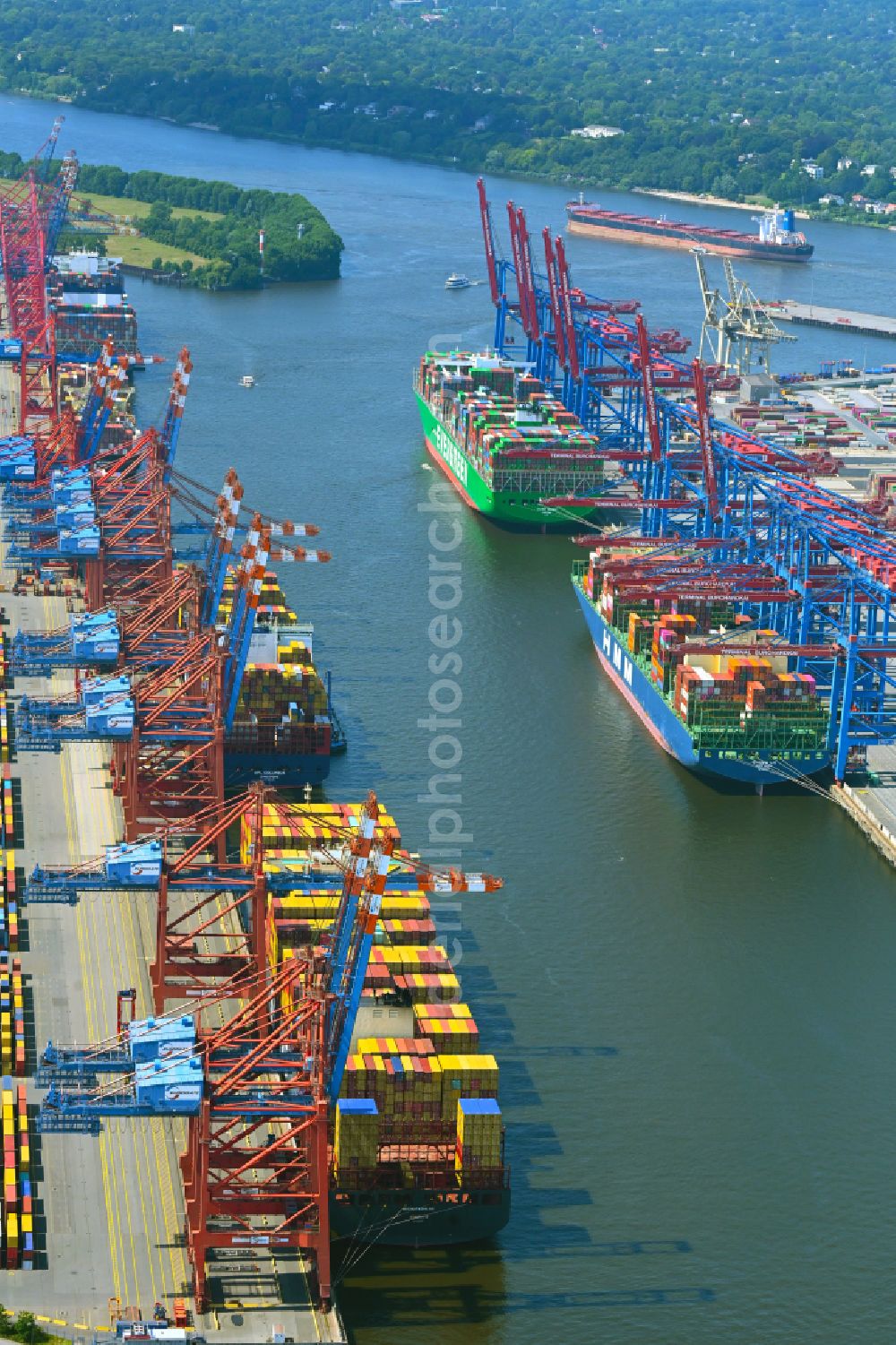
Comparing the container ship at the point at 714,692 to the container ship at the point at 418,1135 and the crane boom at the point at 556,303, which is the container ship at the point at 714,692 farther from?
the crane boom at the point at 556,303

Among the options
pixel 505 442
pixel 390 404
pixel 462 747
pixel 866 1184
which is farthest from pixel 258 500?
pixel 866 1184

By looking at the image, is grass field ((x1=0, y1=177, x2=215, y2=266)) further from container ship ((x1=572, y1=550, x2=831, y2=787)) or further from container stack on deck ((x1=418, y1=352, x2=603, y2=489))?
container ship ((x1=572, y1=550, x2=831, y2=787))

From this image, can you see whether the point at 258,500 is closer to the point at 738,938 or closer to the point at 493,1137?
the point at 738,938

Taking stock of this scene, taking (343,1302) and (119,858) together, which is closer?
(343,1302)

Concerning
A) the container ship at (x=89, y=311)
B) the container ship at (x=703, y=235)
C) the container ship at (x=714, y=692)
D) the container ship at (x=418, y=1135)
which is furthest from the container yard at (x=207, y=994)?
the container ship at (x=703, y=235)

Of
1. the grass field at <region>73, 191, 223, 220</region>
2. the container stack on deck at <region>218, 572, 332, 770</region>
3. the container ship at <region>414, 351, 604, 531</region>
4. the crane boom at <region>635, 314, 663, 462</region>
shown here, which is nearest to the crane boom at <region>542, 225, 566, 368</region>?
the container ship at <region>414, 351, 604, 531</region>

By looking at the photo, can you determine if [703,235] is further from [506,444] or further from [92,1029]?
[92,1029]
